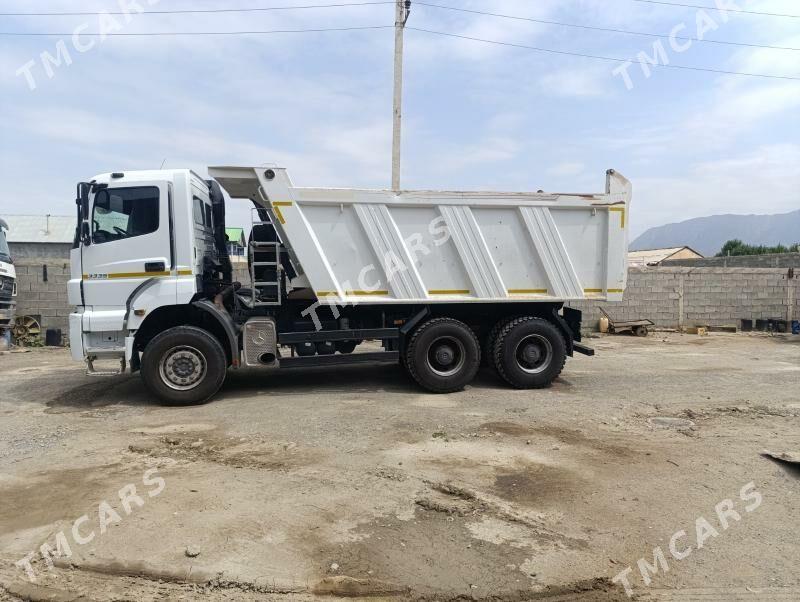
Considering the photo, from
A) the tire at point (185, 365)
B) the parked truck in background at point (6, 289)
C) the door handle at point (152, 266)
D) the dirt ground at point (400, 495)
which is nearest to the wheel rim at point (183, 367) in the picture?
the tire at point (185, 365)

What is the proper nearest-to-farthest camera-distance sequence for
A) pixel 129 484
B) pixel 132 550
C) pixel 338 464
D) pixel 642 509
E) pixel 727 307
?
pixel 132 550 → pixel 642 509 → pixel 129 484 → pixel 338 464 → pixel 727 307

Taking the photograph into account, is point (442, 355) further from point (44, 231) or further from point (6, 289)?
point (44, 231)

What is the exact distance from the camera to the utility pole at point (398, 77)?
1238 cm

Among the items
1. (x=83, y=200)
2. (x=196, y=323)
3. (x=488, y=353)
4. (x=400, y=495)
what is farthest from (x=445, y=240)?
(x=83, y=200)

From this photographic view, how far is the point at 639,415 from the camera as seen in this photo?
6.16m

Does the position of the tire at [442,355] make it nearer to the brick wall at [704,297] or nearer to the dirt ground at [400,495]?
the dirt ground at [400,495]

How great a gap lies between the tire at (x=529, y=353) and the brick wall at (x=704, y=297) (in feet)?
24.5

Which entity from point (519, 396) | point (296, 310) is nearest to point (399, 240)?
point (296, 310)

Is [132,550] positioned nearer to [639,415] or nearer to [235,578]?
[235,578]

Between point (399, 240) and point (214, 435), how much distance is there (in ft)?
10.5

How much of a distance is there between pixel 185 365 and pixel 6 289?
7324 millimetres

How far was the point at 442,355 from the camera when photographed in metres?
7.16

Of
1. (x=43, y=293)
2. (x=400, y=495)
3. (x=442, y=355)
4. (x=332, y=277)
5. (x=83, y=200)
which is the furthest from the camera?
(x=43, y=293)

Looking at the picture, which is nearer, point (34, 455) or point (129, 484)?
point (129, 484)
